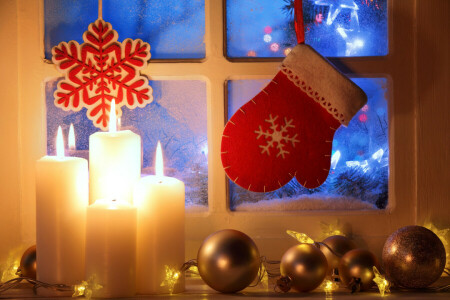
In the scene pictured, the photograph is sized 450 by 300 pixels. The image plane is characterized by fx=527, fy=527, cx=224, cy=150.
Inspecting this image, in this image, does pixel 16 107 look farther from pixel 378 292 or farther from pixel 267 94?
pixel 378 292

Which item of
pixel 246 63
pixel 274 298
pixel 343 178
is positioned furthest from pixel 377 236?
pixel 246 63

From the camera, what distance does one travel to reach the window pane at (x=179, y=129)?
57.7 inches

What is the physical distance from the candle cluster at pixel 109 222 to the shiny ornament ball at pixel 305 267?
25 centimetres

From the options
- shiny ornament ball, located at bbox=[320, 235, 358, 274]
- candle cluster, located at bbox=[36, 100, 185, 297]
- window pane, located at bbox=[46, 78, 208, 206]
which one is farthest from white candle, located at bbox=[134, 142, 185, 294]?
shiny ornament ball, located at bbox=[320, 235, 358, 274]

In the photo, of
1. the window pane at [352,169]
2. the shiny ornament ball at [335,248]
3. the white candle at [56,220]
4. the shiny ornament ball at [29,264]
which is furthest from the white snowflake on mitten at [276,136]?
the shiny ornament ball at [29,264]

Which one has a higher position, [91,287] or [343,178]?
[343,178]

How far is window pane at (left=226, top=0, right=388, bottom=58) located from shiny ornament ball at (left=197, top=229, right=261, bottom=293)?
55 centimetres

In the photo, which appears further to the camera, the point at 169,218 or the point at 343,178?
the point at 343,178

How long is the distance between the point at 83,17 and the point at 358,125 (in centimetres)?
82

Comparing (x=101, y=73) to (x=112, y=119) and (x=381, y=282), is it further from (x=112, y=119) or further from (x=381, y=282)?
(x=381, y=282)

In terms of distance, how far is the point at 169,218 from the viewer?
1190mm

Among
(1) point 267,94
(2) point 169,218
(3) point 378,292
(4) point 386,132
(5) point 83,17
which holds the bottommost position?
(3) point 378,292

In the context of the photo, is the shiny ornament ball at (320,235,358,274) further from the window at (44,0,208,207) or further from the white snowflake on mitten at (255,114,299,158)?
the window at (44,0,208,207)

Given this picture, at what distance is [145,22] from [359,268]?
859 mm
